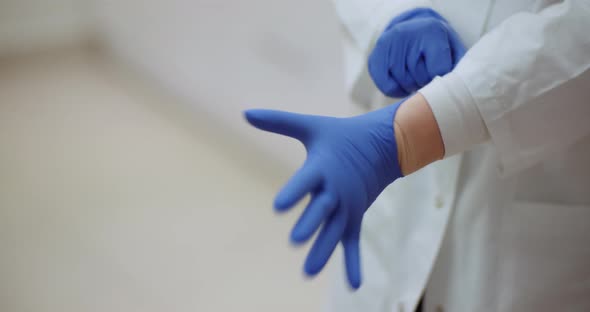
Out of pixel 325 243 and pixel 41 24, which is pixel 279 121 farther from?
pixel 41 24

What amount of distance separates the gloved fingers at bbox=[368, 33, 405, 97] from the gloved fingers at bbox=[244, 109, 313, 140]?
0.14 metres

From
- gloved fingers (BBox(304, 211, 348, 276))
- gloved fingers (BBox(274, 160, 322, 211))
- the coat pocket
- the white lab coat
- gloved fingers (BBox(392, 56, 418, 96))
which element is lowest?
the coat pocket

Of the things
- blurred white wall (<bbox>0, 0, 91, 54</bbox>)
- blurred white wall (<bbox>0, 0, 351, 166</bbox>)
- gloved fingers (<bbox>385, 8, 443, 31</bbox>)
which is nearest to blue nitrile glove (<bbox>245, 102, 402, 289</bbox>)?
gloved fingers (<bbox>385, 8, 443, 31</bbox>)

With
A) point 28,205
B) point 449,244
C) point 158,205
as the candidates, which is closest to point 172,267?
point 158,205

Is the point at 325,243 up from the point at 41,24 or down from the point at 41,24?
down

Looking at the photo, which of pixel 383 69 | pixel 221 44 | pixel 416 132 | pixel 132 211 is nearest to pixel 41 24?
pixel 221 44

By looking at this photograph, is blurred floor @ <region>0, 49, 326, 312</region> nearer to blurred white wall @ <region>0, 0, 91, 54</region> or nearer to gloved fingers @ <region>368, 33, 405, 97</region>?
blurred white wall @ <region>0, 0, 91, 54</region>

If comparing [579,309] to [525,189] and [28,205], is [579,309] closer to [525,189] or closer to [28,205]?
[525,189]

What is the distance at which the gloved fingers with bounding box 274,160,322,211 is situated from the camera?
0.49 m

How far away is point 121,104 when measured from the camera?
6.90 ft

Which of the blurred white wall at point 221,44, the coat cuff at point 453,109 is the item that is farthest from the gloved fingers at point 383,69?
the blurred white wall at point 221,44

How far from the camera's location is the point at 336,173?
53 cm

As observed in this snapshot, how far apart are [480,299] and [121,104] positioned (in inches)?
65.1

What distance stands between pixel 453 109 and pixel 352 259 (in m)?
0.17
